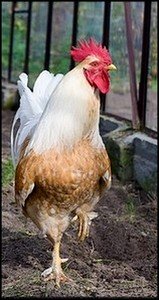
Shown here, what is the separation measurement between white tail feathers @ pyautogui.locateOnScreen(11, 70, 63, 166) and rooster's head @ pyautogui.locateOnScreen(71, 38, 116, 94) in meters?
0.57

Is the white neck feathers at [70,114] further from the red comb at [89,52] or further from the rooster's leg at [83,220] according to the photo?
the rooster's leg at [83,220]

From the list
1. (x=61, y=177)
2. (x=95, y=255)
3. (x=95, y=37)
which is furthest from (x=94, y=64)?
(x=95, y=37)

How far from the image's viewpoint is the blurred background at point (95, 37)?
8312mm

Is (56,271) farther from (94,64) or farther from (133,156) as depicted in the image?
(133,156)

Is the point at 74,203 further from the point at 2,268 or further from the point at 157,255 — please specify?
the point at 157,255

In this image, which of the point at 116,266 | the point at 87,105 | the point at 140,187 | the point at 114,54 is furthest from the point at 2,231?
the point at 114,54

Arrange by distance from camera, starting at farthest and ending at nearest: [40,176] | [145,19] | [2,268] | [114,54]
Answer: [114,54], [145,19], [2,268], [40,176]

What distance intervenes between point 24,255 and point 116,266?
661 mm

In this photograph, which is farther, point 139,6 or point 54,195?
point 139,6

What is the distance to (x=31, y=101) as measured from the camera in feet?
15.9

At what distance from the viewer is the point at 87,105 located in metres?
4.20

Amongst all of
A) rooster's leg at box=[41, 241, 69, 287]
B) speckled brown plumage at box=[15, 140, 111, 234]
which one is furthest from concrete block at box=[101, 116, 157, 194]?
speckled brown plumage at box=[15, 140, 111, 234]

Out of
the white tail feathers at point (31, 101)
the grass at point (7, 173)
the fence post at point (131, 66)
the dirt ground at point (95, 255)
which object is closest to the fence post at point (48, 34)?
the fence post at point (131, 66)

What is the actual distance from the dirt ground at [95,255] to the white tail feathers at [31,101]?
73 cm
